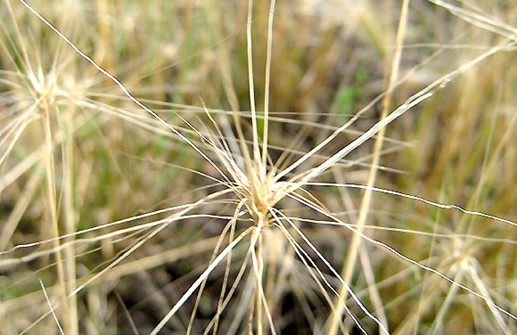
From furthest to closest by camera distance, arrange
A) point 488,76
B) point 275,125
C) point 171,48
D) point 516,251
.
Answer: point 275,125
point 171,48
point 488,76
point 516,251

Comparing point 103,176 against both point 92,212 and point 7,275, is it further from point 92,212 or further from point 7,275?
point 7,275

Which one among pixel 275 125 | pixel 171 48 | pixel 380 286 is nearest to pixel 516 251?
pixel 380 286

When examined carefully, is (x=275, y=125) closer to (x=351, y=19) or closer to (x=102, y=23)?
(x=351, y=19)

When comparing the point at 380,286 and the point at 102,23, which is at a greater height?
the point at 102,23

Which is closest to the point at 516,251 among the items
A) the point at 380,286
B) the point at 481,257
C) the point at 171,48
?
the point at 481,257

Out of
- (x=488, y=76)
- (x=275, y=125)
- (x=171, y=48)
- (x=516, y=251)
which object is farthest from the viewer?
(x=275, y=125)

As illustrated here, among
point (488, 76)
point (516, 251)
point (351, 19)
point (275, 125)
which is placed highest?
point (351, 19)

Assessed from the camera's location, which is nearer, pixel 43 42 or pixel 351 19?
pixel 43 42
